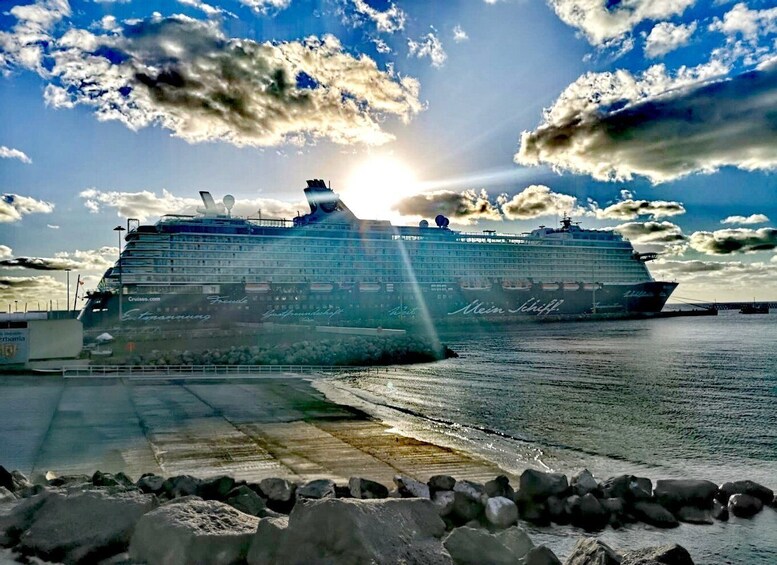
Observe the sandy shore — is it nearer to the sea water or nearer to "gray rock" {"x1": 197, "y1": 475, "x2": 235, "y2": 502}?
the sea water

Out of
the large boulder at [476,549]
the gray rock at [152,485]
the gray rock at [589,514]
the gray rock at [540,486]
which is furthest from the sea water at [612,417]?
the gray rock at [152,485]

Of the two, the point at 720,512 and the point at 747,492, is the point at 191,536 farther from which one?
the point at 747,492

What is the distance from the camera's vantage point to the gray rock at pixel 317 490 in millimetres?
7031

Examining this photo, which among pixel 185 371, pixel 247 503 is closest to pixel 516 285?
pixel 185 371

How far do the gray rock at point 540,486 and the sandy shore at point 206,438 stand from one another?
6.79 ft

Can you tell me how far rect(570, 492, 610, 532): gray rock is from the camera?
24.5 feet

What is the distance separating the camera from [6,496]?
690 cm

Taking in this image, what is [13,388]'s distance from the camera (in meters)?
20.0

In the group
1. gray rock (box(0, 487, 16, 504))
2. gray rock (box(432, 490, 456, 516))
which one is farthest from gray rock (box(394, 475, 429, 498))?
gray rock (box(0, 487, 16, 504))

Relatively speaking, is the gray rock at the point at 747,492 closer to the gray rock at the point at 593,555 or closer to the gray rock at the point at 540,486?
the gray rock at the point at 540,486

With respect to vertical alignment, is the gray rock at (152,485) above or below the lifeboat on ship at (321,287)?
below

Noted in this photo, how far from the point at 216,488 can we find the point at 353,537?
3.23m

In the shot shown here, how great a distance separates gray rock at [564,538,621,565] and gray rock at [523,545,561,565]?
Answer: 0.21 m

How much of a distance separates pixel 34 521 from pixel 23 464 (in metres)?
5.43
